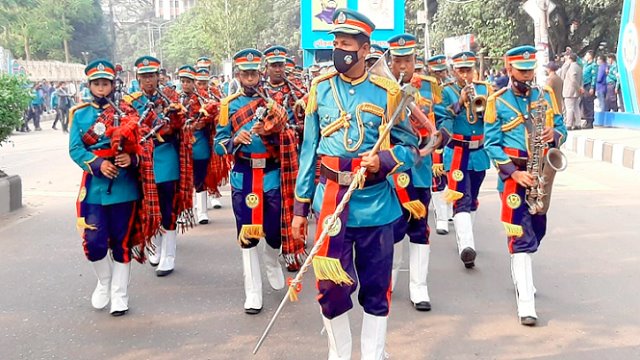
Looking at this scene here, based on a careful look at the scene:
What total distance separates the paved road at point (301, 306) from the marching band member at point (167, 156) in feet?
1.03

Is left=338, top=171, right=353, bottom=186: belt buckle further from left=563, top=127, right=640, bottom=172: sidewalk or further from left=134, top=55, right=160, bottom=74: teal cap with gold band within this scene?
left=563, top=127, right=640, bottom=172: sidewalk

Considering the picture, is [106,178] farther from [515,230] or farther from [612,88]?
[612,88]

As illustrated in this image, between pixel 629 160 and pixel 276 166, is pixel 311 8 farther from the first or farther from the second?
pixel 276 166

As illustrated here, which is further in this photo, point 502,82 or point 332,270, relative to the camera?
point 502,82

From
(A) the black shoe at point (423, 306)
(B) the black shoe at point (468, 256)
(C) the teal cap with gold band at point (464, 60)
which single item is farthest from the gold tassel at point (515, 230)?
(C) the teal cap with gold band at point (464, 60)

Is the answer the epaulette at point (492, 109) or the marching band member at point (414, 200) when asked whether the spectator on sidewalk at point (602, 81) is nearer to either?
the marching band member at point (414, 200)

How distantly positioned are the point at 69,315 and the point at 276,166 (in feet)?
6.45

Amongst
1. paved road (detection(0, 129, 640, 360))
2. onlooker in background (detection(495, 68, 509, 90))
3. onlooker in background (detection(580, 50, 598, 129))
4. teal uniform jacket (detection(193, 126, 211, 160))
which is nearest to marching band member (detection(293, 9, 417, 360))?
paved road (detection(0, 129, 640, 360))

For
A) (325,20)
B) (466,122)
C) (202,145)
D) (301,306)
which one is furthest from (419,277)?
(325,20)

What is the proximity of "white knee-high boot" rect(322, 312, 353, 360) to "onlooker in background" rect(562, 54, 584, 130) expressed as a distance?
48.5 feet

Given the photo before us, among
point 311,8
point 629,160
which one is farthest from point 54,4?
point 629,160

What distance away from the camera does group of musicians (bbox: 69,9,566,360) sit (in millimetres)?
3779

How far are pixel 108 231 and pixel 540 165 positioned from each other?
10.6 feet

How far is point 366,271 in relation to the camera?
387 centimetres
